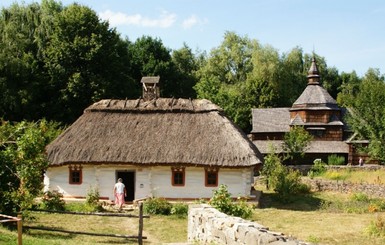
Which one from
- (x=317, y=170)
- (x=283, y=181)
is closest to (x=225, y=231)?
(x=283, y=181)

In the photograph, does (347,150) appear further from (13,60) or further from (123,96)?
(13,60)

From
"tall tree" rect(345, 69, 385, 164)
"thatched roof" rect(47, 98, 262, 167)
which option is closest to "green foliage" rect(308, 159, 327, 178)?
"tall tree" rect(345, 69, 385, 164)

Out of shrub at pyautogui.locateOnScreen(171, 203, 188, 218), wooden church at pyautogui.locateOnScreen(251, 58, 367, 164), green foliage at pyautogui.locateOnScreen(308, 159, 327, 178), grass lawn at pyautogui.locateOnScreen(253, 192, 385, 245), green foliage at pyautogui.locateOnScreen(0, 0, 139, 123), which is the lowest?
grass lawn at pyautogui.locateOnScreen(253, 192, 385, 245)

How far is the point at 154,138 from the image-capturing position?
79.9ft

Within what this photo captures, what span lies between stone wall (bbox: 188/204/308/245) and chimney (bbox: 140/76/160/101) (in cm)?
1640

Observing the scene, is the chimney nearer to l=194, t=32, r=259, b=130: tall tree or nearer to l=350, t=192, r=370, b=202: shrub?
l=350, t=192, r=370, b=202: shrub

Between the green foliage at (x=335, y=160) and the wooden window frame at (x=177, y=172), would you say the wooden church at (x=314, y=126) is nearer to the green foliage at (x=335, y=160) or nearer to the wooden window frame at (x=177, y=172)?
the green foliage at (x=335, y=160)

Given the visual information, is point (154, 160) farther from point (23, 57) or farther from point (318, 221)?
point (23, 57)

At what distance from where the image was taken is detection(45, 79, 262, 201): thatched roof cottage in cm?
2317

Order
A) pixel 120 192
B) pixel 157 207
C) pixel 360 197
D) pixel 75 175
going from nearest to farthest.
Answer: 1. pixel 157 207
2. pixel 120 192
3. pixel 75 175
4. pixel 360 197

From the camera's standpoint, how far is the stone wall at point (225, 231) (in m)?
7.77

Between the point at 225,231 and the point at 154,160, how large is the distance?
13792mm

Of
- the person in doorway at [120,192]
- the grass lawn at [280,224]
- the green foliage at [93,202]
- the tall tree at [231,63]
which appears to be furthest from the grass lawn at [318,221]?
the tall tree at [231,63]

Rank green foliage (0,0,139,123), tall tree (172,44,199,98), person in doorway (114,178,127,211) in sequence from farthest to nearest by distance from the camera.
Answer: tall tree (172,44,199,98) → green foliage (0,0,139,123) → person in doorway (114,178,127,211)
